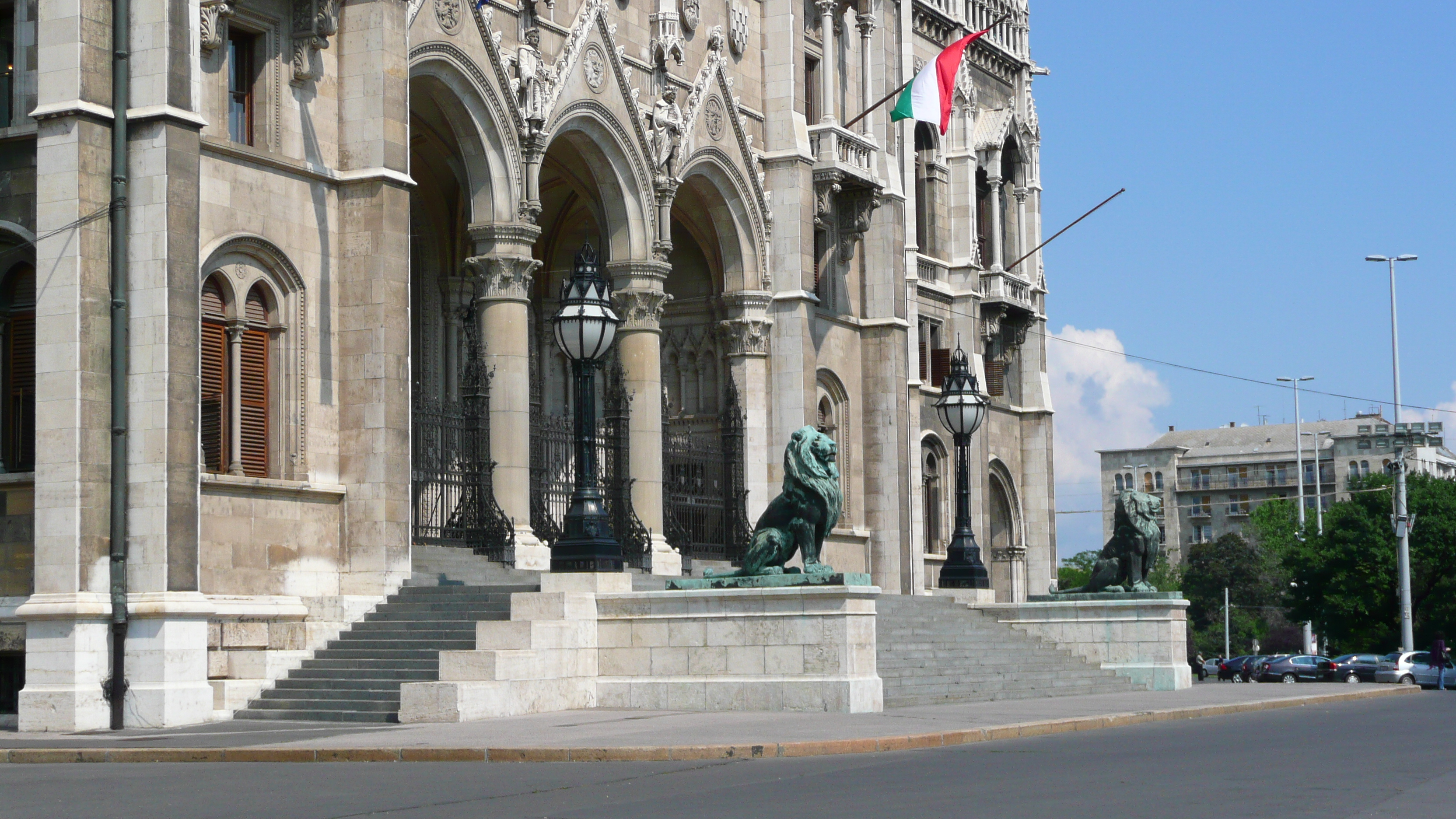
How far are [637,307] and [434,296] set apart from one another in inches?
164

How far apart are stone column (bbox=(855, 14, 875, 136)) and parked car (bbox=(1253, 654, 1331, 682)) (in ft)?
81.7

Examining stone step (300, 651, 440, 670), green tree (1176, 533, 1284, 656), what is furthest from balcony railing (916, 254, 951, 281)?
green tree (1176, 533, 1284, 656)

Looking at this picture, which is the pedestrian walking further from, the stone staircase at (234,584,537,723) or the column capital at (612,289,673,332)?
the stone staircase at (234,584,537,723)

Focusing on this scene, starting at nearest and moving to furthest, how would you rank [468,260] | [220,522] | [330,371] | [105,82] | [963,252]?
[105,82] → [220,522] → [330,371] → [468,260] → [963,252]

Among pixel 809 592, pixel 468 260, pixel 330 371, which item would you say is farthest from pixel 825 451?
pixel 468 260

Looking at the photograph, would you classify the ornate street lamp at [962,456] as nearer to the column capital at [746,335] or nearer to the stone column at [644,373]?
the stone column at [644,373]

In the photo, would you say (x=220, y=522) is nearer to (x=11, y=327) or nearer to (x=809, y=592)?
(x=11, y=327)

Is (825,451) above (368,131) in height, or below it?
below

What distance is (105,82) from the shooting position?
71.6 ft

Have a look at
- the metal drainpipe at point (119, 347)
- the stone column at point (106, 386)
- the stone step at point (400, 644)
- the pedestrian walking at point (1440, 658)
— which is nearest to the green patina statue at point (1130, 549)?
the stone step at point (400, 644)

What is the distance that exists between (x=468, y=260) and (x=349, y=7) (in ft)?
16.9

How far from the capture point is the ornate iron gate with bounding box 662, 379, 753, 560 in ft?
115

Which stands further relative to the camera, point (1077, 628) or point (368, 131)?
point (1077, 628)

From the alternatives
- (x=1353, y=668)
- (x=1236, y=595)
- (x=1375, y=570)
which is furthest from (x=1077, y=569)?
(x=1353, y=668)
